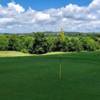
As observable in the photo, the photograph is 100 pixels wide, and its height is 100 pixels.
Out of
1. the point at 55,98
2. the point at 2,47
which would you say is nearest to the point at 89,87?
the point at 55,98

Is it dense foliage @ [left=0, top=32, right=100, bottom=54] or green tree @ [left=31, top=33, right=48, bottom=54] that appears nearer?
dense foliage @ [left=0, top=32, right=100, bottom=54]

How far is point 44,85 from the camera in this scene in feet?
115

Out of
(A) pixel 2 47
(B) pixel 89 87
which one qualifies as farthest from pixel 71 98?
(A) pixel 2 47

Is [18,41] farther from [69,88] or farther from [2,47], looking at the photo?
[69,88]

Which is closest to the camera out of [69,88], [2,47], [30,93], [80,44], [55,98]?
[55,98]

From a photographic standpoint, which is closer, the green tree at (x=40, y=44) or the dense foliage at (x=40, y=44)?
the dense foliage at (x=40, y=44)

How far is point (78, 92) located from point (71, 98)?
116 inches

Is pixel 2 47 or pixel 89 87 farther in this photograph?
pixel 2 47

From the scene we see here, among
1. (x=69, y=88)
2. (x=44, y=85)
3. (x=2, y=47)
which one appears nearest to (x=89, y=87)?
(x=69, y=88)

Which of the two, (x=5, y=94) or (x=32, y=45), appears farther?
(x=32, y=45)

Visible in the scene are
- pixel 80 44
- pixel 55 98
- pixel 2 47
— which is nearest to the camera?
pixel 55 98

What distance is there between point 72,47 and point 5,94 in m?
114

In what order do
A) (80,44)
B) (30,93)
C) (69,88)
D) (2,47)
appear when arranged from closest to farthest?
(30,93) < (69,88) < (2,47) < (80,44)

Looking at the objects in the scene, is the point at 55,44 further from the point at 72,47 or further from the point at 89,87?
the point at 89,87
